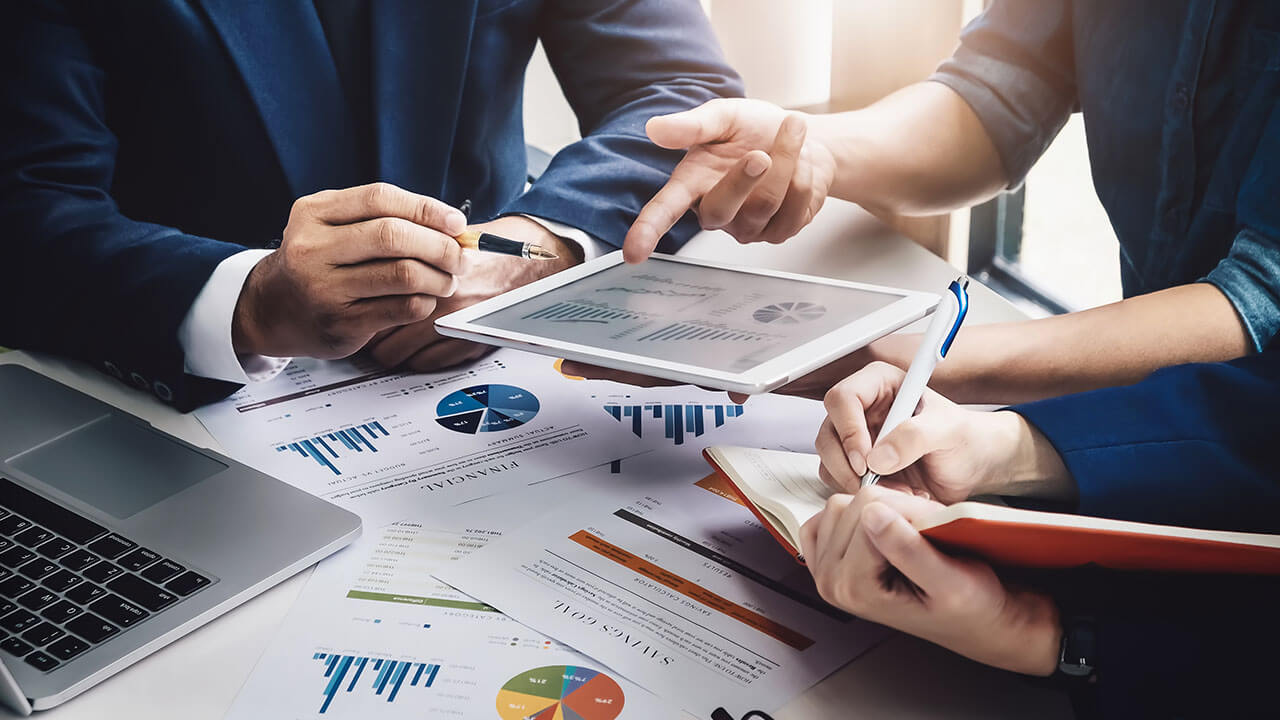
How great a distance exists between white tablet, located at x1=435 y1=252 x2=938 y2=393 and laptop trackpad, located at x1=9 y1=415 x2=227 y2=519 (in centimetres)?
25

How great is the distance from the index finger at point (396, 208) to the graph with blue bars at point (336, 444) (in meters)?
0.19

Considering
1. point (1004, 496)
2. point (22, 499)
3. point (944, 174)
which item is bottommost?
point (22, 499)

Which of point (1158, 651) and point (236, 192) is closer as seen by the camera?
point (1158, 651)

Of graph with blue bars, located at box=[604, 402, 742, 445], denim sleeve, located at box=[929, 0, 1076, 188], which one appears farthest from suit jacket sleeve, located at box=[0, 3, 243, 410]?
denim sleeve, located at box=[929, 0, 1076, 188]

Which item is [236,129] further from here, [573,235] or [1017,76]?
[1017,76]

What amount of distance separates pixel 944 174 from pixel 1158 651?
0.82 meters

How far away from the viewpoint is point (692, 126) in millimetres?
953

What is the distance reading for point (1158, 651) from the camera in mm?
506

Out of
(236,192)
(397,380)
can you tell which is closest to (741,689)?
(397,380)

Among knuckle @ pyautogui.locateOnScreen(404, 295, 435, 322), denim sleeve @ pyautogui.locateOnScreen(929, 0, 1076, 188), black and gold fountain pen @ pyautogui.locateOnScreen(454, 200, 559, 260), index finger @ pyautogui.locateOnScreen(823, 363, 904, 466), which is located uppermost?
denim sleeve @ pyautogui.locateOnScreen(929, 0, 1076, 188)

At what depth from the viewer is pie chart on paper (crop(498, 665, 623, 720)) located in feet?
1.79

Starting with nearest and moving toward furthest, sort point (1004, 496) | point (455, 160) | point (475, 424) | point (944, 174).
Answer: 1. point (1004, 496)
2. point (475, 424)
3. point (944, 174)
4. point (455, 160)

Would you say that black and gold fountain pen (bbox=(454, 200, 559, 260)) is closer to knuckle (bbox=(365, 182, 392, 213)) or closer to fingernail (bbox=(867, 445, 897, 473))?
knuckle (bbox=(365, 182, 392, 213))

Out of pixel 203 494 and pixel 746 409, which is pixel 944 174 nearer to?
pixel 746 409
